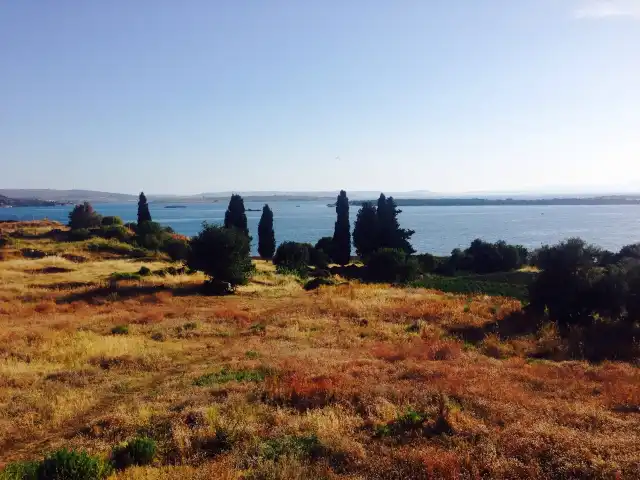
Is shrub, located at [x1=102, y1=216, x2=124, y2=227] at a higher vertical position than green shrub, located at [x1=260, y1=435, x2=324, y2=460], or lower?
higher

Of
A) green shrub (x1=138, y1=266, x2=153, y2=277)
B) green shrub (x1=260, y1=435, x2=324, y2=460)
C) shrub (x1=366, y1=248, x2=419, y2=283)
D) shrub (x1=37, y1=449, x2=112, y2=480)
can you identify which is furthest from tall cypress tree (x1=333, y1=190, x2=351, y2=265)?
shrub (x1=37, y1=449, x2=112, y2=480)

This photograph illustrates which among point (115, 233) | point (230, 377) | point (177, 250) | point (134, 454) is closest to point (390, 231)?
point (177, 250)

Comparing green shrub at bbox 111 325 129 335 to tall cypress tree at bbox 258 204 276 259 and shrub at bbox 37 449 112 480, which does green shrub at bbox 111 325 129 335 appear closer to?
shrub at bbox 37 449 112 480

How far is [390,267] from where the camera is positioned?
53.0 metres

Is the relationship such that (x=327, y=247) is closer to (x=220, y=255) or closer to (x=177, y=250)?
(x=177, y=250)

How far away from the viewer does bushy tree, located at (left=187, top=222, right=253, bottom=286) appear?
128 ft

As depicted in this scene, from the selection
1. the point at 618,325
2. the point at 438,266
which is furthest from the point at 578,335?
the point at 438,266

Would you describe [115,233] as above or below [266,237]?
above

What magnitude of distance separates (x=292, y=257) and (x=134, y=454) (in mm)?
50717

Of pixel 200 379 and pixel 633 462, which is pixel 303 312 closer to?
pixel 200 379

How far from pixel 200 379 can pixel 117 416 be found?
11.9 ft

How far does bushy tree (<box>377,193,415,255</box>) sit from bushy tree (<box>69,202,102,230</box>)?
47.2m

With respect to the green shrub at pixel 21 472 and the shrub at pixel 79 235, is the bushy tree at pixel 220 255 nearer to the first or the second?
the green shrub at pixel 21 472

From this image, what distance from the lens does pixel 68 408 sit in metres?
13.3
